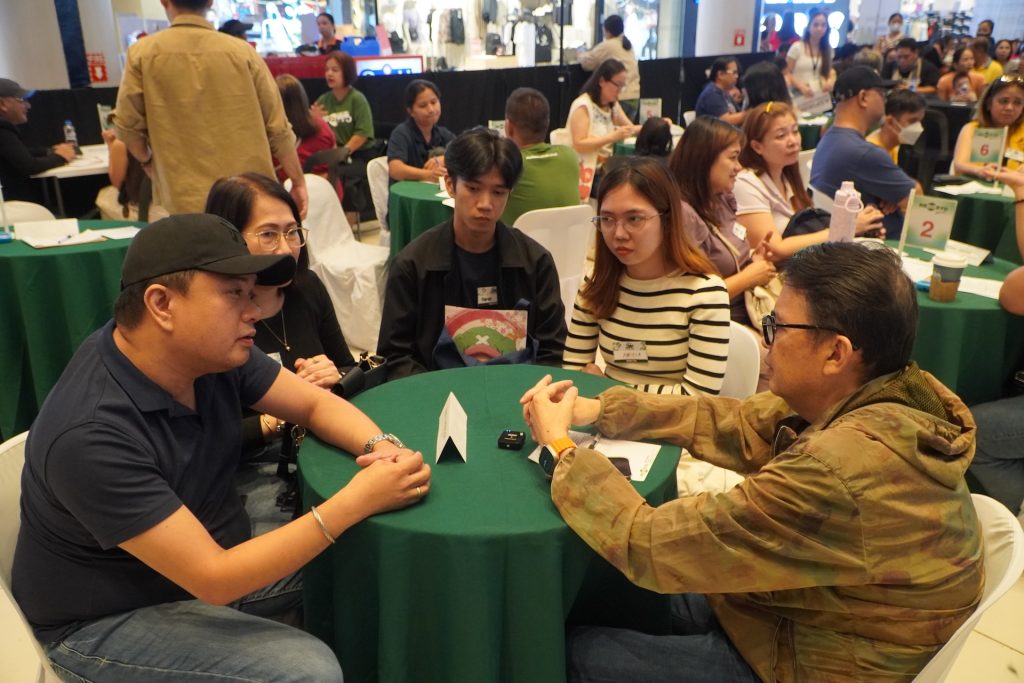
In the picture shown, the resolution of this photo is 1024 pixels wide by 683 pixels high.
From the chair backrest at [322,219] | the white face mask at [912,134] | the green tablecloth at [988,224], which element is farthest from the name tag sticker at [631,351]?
the white face mask at [912,134]

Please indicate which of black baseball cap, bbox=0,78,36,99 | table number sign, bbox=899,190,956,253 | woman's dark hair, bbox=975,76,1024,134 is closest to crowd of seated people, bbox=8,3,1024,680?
table number sign, bbox=899,190,956,253

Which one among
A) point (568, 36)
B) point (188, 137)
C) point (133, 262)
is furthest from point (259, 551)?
point (568, 36)

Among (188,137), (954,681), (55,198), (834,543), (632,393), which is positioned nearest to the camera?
(834,543)

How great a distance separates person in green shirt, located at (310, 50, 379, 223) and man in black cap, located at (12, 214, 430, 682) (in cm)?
538

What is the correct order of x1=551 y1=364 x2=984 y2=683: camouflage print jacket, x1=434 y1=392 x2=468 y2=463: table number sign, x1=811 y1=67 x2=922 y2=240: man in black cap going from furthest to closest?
1. x1=811 y1=67 x2=922 y2=240: man in black cap
2. x1=434 y1=392 x2=468 y2=463: table number sign
3. x1=551 y1=364 x2=984 y2=683: camouflage print jacket

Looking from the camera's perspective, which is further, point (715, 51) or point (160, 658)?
point (715, 51)

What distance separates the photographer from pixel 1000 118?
16.0 feet

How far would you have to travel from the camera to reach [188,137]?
365cm

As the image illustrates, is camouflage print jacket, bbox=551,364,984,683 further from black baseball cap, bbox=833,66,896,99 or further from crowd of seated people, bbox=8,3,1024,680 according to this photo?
black baseball cap, bbox=833,66,896,99

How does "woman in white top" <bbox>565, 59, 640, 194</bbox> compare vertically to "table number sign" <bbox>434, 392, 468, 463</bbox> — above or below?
above

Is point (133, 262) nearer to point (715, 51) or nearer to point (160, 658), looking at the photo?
point (160, 658)

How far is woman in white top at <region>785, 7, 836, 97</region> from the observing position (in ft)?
33.4

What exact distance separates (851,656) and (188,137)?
11.2ft

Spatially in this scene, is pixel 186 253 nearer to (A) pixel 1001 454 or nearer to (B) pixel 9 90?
(A) pixel 1001 454
